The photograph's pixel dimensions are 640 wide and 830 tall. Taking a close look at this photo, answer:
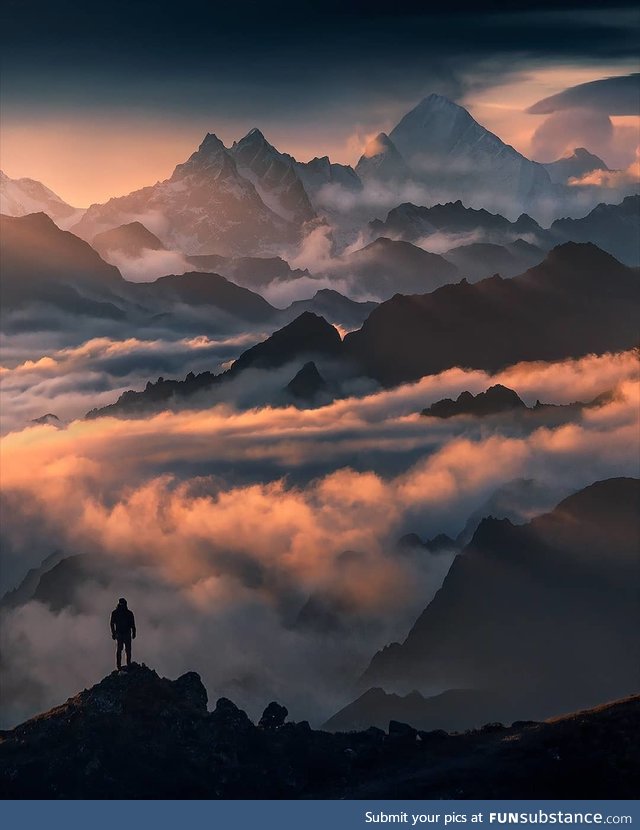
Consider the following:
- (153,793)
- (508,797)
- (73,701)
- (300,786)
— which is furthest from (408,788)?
(73,701)

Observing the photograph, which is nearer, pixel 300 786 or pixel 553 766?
pixel 553 766

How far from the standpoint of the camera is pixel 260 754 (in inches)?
3305

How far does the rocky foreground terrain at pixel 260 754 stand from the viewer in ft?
236

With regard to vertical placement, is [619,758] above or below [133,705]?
below

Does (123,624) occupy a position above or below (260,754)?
above

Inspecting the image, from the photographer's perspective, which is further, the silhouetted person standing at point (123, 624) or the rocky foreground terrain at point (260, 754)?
the silhouetted person standing at point (123, 624)

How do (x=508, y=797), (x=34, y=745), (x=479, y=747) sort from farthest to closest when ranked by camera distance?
1. (x=34, y=745)
2. (x=479, y=747)
3. (x=508, y=797)

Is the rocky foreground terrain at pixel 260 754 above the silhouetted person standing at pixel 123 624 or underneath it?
underneath

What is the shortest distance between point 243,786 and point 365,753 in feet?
27.8

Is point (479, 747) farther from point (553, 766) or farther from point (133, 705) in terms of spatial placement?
point (133, 705)

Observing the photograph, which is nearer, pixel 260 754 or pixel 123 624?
pixel 123 624

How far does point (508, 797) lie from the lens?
228 feet

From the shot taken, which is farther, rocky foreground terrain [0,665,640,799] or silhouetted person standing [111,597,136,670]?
silhouetted person standing [111,597,136,670]

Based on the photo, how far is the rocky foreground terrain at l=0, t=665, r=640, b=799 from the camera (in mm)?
72000
